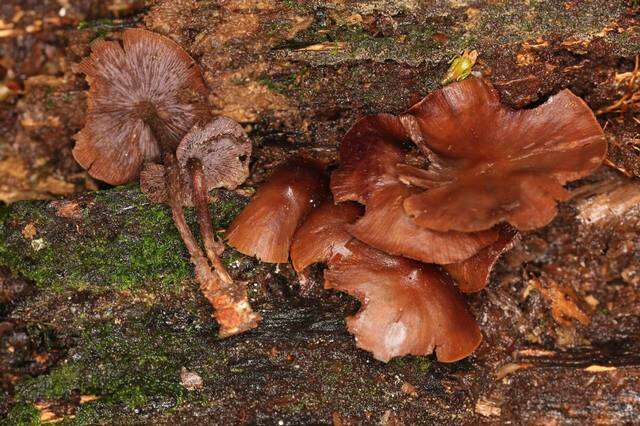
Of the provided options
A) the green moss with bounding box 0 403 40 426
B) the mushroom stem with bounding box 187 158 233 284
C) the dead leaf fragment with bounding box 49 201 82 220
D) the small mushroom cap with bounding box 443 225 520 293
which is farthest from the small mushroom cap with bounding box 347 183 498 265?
the green moss with bounding box 0 403 40 426

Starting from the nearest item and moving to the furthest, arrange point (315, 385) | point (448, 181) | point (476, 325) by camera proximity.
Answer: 1. point (448, 181)
2. point (476, 325)
3. point (315, 385)

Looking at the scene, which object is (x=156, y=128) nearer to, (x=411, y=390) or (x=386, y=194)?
(x=386, y=194)

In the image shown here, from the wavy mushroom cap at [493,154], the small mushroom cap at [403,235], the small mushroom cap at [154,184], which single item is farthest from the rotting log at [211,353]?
the wavy mushroom cap at [493,154]

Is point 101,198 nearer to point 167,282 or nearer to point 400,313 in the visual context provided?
point 167,282

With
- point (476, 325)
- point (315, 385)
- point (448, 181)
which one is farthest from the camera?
point (315, 385)

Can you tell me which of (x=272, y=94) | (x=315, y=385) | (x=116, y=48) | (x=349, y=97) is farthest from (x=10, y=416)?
(x=349, y=97)

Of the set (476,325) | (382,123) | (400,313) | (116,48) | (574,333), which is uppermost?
(116,48)

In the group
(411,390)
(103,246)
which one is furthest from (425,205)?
(103,246)
